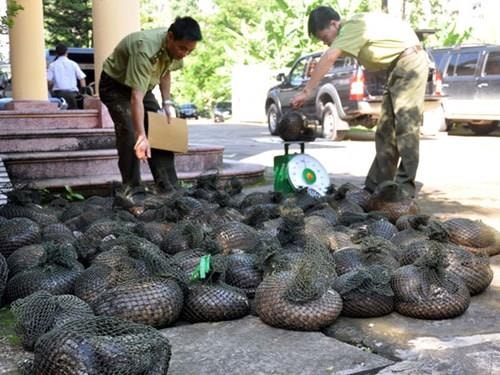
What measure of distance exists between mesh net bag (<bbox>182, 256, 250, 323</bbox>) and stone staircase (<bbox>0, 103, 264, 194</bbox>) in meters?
3.35

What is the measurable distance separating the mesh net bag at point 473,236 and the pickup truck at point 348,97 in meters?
10.3

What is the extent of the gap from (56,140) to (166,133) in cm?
291

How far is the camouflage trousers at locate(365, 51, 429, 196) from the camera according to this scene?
5.93 metres

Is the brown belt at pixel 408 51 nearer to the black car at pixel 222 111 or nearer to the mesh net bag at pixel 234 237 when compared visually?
the mesh net bag at pixel 234 237

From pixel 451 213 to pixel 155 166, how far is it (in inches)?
106

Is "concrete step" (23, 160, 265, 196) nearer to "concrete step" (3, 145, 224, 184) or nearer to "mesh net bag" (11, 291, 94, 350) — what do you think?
"concrete step" (3, 145, 224, 184)

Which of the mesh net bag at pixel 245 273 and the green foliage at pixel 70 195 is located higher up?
the mesh net bag at pixel 245 273

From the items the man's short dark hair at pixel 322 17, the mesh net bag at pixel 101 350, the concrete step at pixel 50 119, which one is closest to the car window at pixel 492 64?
the concrete step at pixel 50 119

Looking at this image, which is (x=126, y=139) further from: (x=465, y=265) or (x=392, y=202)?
(x=465, y=265)

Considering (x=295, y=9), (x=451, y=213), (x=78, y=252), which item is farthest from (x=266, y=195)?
(x=295, y=9)

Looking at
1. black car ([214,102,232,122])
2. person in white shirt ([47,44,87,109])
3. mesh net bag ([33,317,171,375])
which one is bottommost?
black car ([214,102,232,122])

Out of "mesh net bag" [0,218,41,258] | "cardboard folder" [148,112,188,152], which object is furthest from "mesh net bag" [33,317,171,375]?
"cardboard folder" [148,112,188,152]

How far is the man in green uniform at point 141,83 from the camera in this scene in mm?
5168

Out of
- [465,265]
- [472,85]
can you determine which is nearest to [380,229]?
[465,265]
